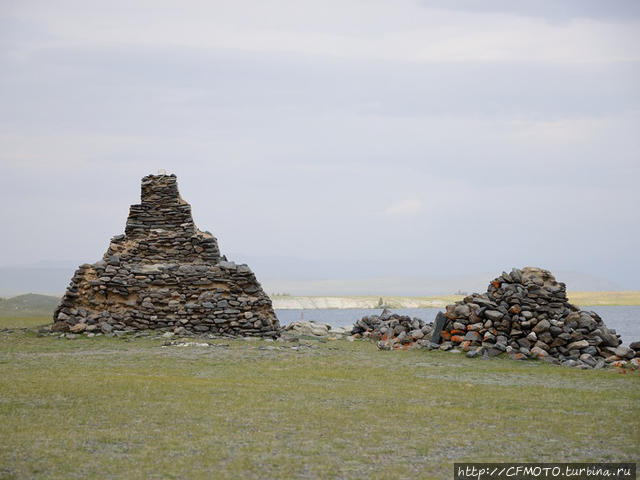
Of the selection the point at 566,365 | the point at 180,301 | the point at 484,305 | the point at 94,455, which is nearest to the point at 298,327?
the point at 180,301

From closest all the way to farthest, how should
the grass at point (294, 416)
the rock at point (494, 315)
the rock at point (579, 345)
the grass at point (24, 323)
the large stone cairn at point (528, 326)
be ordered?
the grass at point (294, 416)
the rock at point (579, 345)
the large stone cairn at point (528, 326)
the rock at point (494, 315)
the grass at point (24, 323)

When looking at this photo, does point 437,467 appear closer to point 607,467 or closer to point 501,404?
point 607,467

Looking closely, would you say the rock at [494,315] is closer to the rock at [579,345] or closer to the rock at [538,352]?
the rock at [538,352]

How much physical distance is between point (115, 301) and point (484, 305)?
40.8 feet

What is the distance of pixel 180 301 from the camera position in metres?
25.6

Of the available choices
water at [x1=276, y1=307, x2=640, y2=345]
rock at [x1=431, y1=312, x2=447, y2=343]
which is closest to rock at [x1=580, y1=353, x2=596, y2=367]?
rock at [x1=431, y1=312, x2=447, y2=343]

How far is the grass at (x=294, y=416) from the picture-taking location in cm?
872

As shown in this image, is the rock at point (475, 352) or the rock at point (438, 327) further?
the rock at point (438, 327)

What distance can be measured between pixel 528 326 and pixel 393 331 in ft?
18.2

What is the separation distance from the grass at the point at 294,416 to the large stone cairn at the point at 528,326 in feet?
5.78

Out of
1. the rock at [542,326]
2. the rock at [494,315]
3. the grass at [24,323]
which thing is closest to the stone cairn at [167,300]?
the grass at [24,323]

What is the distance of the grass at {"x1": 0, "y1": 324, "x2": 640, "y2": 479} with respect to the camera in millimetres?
8719

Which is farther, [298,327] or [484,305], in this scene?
[298,327]

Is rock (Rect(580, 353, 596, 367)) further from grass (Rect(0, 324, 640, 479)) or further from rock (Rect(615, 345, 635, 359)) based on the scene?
grass (Rect(0, 324, 640, 479))
